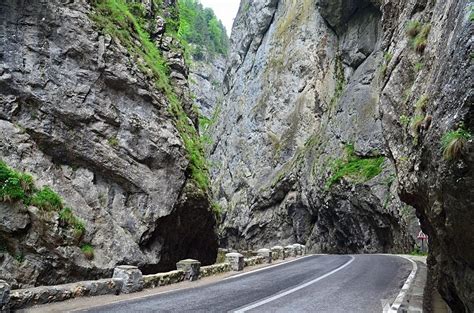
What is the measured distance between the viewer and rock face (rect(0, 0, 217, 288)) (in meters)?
13.9

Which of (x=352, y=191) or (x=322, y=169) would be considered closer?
(x=352, y=191)

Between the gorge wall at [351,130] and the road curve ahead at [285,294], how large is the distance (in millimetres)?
1904

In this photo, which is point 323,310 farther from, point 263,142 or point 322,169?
point 263,142

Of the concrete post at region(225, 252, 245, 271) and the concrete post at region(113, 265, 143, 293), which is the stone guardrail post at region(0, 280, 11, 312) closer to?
the concrete post at region(113, 265, 143, 293)

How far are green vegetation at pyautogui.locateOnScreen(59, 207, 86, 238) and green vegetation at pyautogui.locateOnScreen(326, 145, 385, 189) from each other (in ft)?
81.6

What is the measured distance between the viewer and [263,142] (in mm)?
51969

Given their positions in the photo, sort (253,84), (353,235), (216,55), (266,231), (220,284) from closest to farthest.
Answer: (220,284) < (353,235) < (266,231) < (253,84) < (216,55)

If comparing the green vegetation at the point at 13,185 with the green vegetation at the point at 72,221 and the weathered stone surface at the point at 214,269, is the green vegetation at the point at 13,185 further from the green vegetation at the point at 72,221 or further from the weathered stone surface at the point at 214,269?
the weathered stone surface at the point at 214,269

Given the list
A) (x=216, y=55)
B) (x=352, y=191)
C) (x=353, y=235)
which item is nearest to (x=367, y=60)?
(x=352, y=191)

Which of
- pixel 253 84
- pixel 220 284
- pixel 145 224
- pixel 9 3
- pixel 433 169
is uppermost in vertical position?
pixel 253 84

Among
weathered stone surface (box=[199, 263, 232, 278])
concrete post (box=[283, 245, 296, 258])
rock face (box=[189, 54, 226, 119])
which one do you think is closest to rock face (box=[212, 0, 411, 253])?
concrete post (box=[283, 245, 296, 258])

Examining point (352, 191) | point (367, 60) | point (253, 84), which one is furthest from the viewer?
point (253, 84)

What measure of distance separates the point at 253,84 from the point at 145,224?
44373 mm

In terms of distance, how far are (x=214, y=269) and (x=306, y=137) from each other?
112 ft
